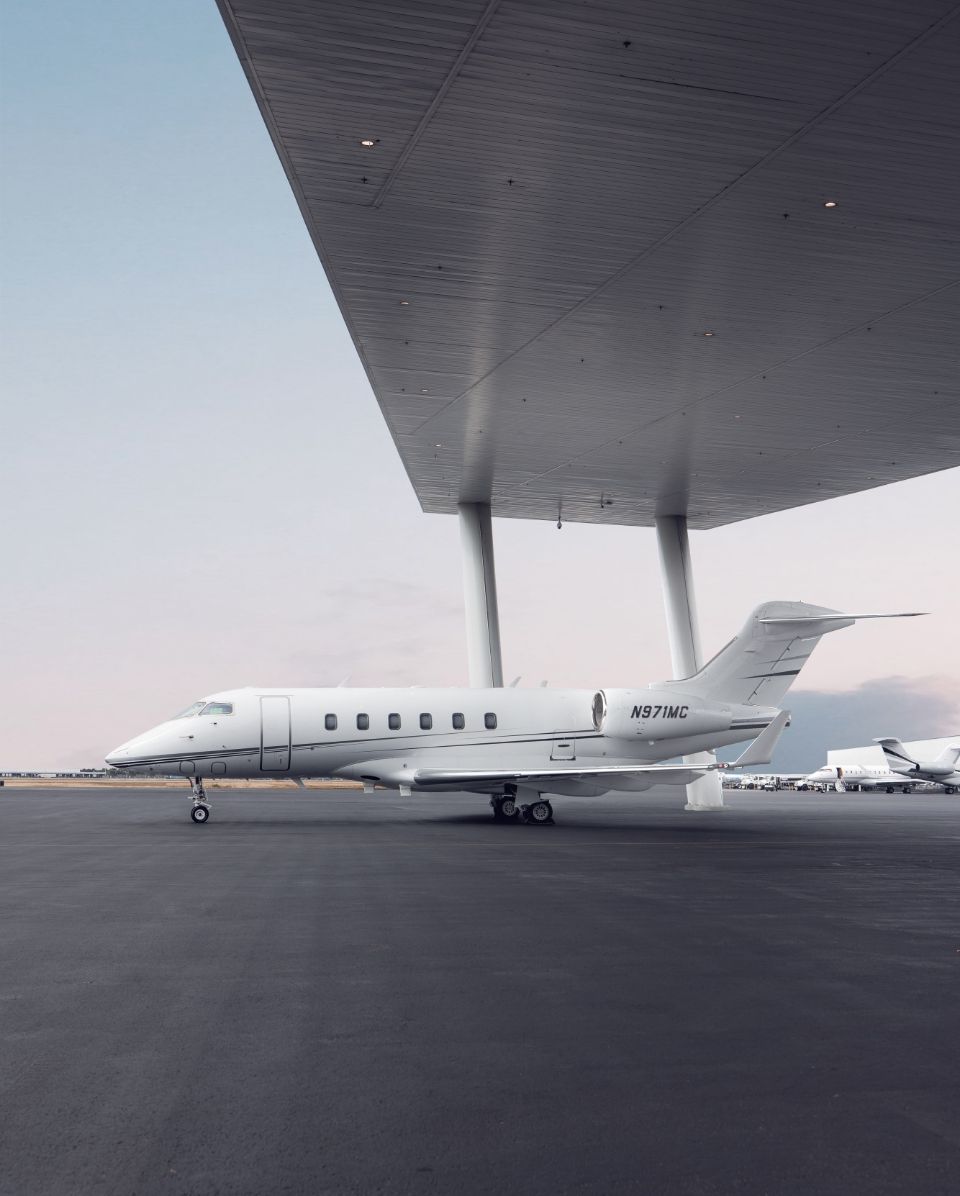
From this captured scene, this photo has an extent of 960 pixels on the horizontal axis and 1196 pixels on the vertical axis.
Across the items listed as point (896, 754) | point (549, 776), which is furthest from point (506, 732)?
point (896, 754)

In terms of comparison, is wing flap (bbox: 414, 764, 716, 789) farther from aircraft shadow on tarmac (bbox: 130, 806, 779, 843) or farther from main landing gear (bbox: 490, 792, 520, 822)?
aircraft shadow on tarmac (bbox: 130, 806, 779, 843)

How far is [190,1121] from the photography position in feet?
14.7

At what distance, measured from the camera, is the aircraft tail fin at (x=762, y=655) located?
86.1ft

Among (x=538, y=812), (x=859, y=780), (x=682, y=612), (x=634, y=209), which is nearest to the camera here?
(x=634, y=209)

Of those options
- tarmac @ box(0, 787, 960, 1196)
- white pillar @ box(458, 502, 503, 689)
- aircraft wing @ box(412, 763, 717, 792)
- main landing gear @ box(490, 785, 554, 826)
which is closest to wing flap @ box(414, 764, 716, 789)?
aircraft wing @ box(412, 763, 717, 792)

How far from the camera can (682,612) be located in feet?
110

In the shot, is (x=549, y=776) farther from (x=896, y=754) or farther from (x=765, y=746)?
(x=896, y=754)

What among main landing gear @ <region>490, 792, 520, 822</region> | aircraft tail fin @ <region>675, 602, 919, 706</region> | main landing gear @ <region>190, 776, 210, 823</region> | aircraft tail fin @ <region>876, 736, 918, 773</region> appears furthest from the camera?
aircraft tail fin @ <region>876, 736, 918, 773</region>

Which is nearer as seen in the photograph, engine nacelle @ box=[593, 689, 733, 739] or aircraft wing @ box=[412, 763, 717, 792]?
aircraft wing @ box=[412, 763, 717, 792]

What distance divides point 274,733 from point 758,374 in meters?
12.6

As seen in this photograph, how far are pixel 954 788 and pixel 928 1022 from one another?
70.7 metres

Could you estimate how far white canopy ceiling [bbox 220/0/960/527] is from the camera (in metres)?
11.4

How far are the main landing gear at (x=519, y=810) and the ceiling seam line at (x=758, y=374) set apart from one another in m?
8.40

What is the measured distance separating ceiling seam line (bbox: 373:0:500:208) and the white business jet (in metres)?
12.8
